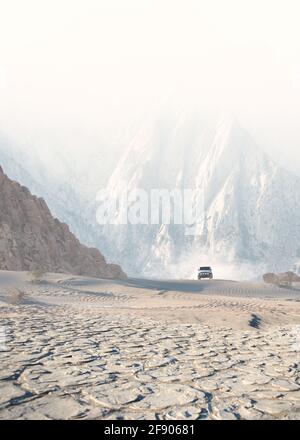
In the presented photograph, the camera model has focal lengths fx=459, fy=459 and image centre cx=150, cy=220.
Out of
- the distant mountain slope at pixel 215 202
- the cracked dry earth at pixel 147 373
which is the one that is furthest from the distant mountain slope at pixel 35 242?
the distant mountain slope at pixel 215 202

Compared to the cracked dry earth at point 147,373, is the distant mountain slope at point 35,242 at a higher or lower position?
higher

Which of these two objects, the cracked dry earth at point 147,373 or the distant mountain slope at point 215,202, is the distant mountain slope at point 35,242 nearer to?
the cracked dry earth at point 147,373

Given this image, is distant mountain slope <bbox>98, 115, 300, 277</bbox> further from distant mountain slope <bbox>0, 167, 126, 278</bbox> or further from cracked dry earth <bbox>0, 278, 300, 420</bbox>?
cracked dry earth <bbox>0, 278, 300, 420</bbox>

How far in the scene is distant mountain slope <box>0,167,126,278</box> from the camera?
3347 centimetres

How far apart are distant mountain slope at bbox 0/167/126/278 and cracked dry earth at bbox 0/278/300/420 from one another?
84.0ft

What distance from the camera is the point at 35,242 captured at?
3566cm

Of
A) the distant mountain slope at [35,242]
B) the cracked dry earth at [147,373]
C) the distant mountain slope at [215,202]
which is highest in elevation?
the distant mountain slope at [215,202]

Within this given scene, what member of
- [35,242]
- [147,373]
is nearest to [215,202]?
[35,242]

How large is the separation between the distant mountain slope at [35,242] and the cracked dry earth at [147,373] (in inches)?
1008

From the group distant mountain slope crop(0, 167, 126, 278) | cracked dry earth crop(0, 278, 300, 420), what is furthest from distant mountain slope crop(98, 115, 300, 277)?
cracked dry earth crop(0, 278, 300, 420)

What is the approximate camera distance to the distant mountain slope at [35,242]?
3347 cm

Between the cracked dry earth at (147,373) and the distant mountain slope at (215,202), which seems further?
the distant mountain slope at (215,202)

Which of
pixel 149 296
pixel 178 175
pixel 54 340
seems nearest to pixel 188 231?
pixel 178 175
